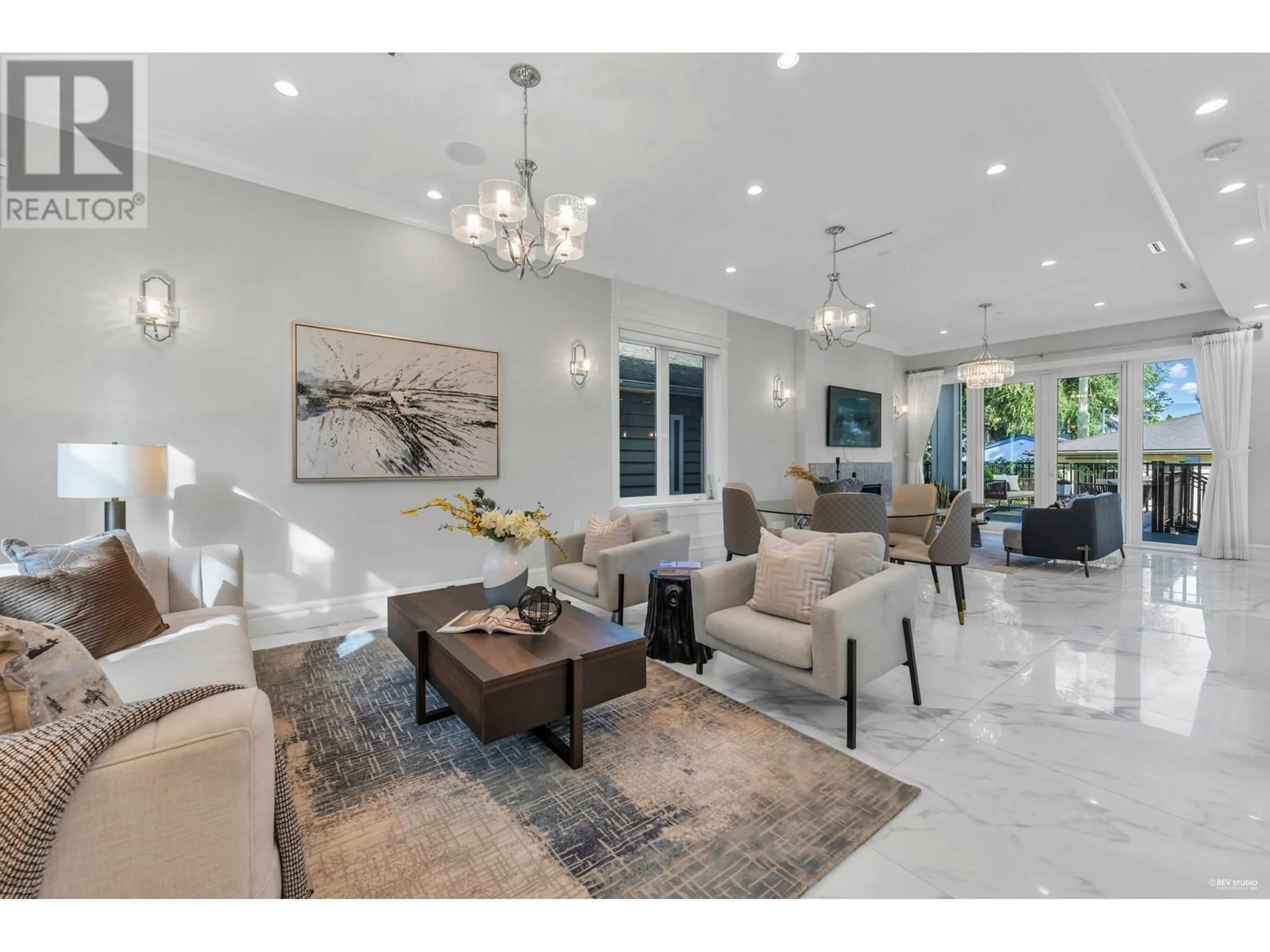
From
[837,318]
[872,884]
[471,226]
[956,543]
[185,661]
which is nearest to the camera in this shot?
[872,884]

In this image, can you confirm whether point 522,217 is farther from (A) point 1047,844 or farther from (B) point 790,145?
(A) point 1047,844

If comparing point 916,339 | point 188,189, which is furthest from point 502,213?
point 916,339

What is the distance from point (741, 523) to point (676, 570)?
1701 millimetres

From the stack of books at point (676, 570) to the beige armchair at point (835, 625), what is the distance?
272 mm

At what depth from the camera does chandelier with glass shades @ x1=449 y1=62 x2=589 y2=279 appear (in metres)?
2.51

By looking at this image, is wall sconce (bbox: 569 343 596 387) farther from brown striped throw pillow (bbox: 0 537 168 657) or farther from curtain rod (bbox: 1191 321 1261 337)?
curtain rod (bbox: 1191 321 1261 337)

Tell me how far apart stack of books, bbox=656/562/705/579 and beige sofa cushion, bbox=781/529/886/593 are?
78 cm

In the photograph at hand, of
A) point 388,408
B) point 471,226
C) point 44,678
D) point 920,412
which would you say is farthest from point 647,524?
point 920,412

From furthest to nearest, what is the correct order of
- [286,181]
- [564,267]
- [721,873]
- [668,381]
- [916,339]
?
[916,339]
[668,381]
[564,267]
[286,181]
[721,873]

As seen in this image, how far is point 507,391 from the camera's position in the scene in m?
4.45

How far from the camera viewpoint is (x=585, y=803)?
5.81 ft

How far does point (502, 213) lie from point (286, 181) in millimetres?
1982

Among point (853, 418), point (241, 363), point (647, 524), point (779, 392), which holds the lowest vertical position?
point (647, 524)

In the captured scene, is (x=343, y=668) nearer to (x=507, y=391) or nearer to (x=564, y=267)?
(x=507, y=391)
